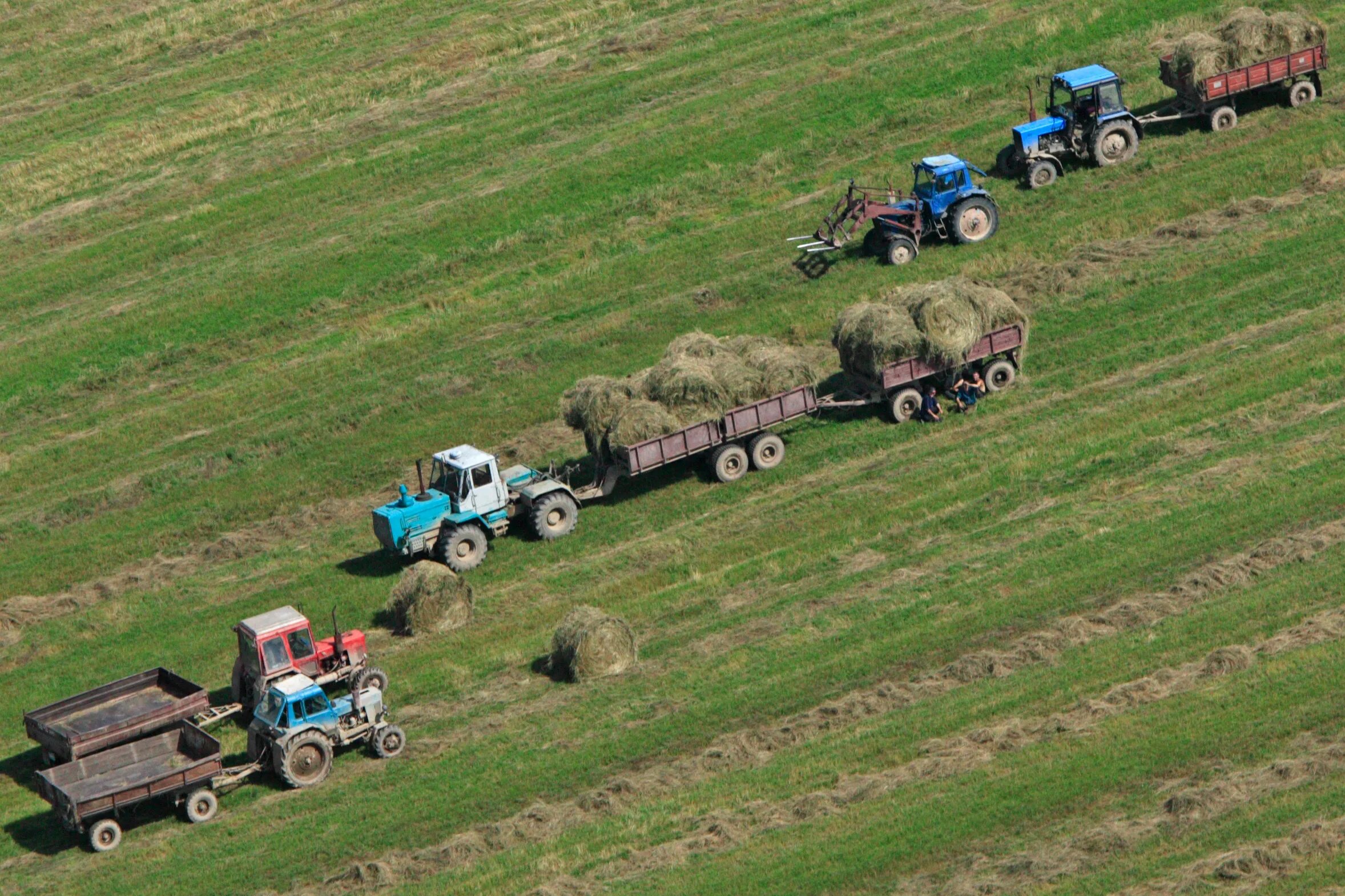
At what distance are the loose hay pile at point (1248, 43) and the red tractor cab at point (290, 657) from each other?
26.7 metres

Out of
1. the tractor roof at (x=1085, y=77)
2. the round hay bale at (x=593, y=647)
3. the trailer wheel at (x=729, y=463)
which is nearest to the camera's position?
the round hay bale at (x=593, y=647)

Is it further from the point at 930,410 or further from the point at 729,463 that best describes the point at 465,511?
the point at 930,410

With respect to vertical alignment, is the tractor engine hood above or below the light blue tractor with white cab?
above

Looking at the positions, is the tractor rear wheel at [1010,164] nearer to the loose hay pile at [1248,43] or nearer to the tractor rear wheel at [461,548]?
the loose hay pile at [1248,43]

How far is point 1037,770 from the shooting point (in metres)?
25.4

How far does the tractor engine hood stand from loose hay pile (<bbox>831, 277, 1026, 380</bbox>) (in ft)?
27.1

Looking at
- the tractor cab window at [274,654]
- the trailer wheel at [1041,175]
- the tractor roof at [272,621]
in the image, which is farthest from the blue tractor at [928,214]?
the tractor cab window at [274,654]

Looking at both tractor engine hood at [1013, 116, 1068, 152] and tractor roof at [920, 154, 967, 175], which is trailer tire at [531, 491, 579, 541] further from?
tractor engine hood at [1013, 116, 1068, 152]

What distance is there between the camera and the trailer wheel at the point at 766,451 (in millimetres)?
36500

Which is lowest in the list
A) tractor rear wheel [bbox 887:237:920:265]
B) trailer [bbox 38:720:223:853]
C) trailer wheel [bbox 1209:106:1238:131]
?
trailer [bbox 38:720:223:853]

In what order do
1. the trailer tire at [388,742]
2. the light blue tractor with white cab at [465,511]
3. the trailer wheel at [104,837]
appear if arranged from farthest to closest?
the light blue tractor with white cab at [465,511] → the trailer tire at [388,742] → the trailer wheel at [104,837]

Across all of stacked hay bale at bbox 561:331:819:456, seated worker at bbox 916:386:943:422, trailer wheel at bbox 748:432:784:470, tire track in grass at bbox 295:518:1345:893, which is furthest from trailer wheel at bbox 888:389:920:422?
tire track in grass at bbox 295:518:1345:893

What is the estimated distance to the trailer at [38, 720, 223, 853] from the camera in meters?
27.6

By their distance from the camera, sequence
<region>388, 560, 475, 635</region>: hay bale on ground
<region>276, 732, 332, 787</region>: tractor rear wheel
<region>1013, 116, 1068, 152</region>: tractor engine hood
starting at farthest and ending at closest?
<region>1013, 116, 1068, 152</region>: tractor engine hood
<region>388, 560, 475, 635</region>: hay bale on ground
<region>276, 732, 332, 787</region>: tractor rear wheel
